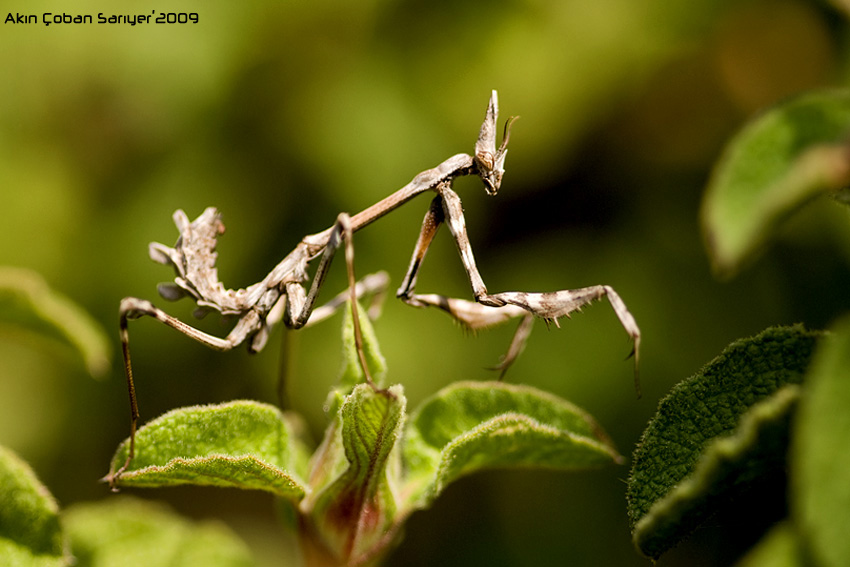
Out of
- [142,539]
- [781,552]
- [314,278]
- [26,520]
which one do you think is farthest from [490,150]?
[781,552]

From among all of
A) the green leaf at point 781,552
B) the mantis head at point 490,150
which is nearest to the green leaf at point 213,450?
the green leaf at point 781,552

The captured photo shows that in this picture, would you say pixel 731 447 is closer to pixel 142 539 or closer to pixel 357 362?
pixel 357 362

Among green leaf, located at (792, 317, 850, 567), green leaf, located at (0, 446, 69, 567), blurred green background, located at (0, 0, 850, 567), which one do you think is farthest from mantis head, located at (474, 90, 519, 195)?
green leaf, located at (792, 317, 850, 567)

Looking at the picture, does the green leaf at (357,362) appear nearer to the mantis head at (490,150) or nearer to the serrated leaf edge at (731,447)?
the serrated leaf edge at (731,447)

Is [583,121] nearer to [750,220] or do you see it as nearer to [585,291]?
[585,291]

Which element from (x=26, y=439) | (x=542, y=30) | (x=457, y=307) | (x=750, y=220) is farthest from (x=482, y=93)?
(x=750, y=220)

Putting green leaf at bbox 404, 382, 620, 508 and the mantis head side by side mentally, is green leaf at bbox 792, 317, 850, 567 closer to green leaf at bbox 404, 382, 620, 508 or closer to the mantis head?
green leaf at bbox 404, 382, 620, 508
